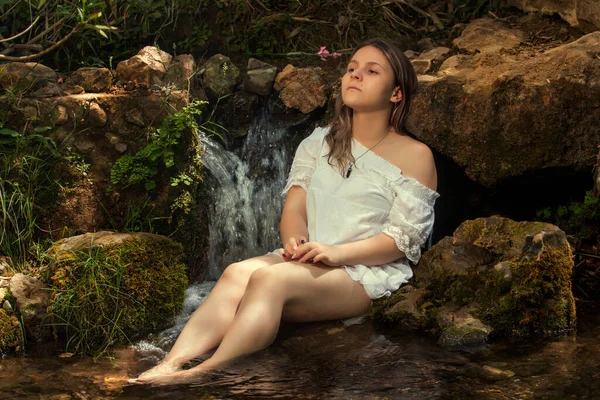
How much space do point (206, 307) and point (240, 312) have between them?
264mm

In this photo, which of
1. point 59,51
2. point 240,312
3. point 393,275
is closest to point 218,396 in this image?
point 240,312

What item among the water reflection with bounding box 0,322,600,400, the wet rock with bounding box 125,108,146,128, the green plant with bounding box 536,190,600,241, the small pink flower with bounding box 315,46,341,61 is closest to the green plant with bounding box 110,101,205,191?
the wet rock with bounding box 125,108,146,128

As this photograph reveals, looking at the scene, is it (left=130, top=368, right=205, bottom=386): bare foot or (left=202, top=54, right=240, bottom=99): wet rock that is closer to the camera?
(left=130, top=368, right=205, bottom=386): bare foot

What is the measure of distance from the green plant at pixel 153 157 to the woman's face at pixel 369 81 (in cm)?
127

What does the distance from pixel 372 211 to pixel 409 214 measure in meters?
0.20

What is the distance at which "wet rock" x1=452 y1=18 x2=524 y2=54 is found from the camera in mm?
5934

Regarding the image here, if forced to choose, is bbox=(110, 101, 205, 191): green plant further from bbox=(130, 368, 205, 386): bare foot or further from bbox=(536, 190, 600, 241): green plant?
bbox=(536, 190, 600, 241): green plant

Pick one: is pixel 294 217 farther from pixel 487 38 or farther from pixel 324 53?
pixel 324 53

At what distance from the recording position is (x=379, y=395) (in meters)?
3.32

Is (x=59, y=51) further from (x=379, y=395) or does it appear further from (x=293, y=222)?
(x=379, y=395)

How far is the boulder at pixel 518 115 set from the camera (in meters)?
5.01

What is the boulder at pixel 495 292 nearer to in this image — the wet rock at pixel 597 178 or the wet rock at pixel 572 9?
the wet rock at pixel 597 178

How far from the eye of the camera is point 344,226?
430cm

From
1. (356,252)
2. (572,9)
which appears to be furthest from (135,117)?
(572,9)
